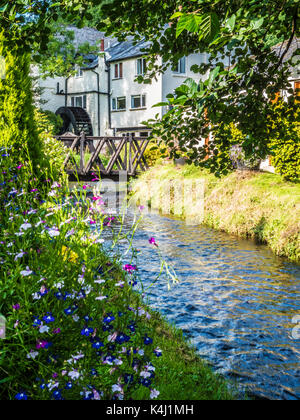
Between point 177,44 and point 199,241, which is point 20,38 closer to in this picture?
point 177,44

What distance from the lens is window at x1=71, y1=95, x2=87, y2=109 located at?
32844mm

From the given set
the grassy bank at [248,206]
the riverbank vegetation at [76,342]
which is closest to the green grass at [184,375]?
the riverbank vegetation at [76,342]

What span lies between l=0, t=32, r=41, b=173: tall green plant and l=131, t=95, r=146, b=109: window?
849 inches

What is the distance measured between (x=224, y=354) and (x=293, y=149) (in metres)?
7.05

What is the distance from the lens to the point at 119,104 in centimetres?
3038

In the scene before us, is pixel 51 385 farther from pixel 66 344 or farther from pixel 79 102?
pixel 79 102

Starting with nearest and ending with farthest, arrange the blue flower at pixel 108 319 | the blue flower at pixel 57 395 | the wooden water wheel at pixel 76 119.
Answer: the blue flower at pixel 57 395
the blue flower at pixel 108 319
the wooden water wheel at pixel 76 119

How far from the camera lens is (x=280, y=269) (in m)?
6.80

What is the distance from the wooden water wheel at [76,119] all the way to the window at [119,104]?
2420 millimetres

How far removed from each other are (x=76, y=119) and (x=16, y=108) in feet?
82.3

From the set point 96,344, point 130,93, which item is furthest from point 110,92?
point 96,344

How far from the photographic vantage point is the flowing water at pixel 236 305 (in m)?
3.67

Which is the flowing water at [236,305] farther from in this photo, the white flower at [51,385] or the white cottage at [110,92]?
the white cottage at [110,92]
